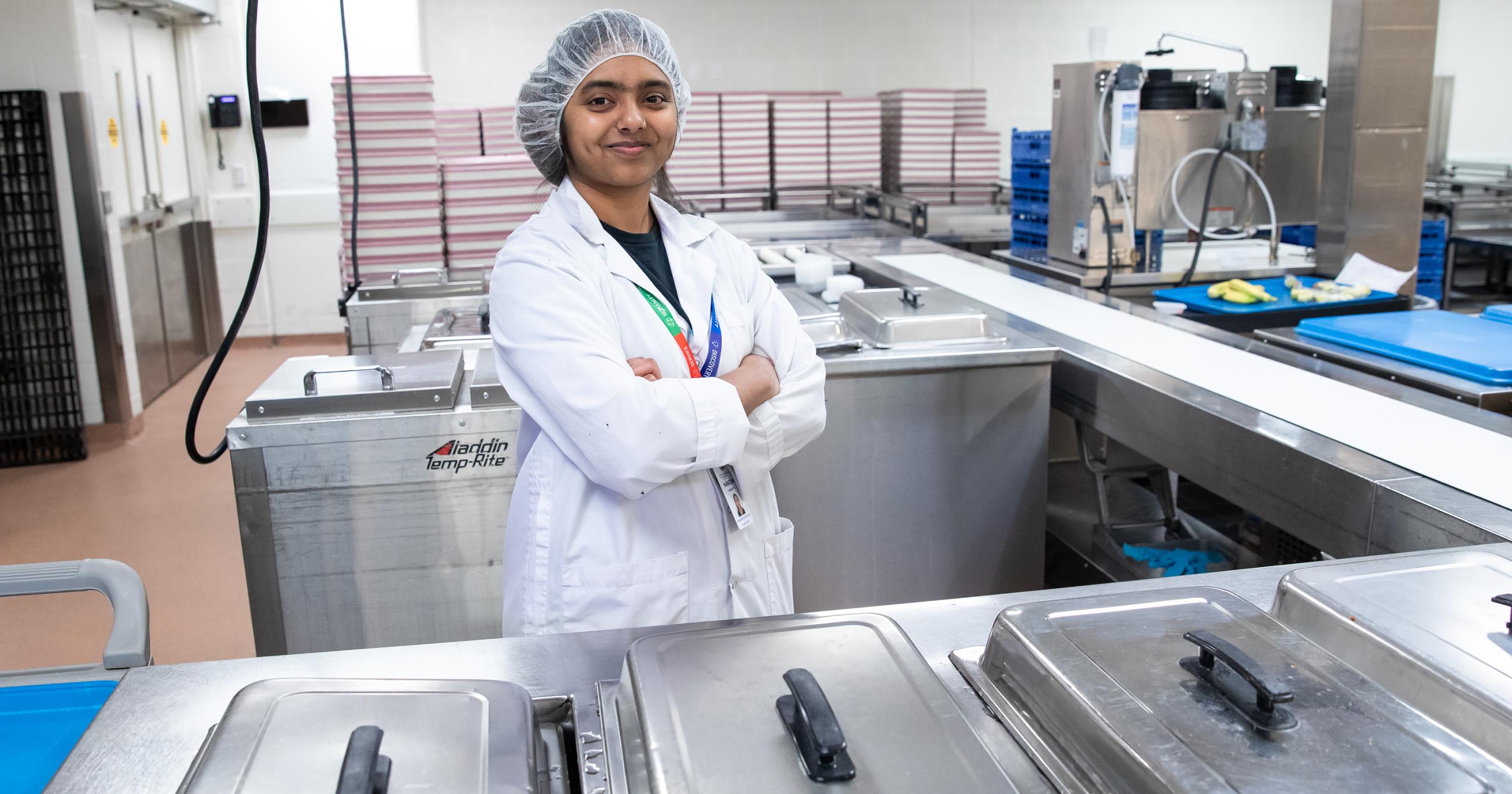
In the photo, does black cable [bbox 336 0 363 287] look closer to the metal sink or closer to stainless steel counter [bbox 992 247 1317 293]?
the metal sink

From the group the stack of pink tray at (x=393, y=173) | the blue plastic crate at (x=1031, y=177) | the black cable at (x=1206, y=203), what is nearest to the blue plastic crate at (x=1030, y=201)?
the blue plastic crate at (x=1031, y=177)

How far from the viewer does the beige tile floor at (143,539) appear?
3104 millimetres

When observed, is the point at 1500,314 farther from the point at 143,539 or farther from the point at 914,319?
the point at 143,539

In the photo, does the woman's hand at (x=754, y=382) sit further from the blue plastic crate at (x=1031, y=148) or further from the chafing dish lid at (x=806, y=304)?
the blue plastic crate at (x=1031, y=148)

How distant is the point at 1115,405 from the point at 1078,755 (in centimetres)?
148

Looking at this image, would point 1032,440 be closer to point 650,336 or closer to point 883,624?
point 650,336

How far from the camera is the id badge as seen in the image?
1455mm

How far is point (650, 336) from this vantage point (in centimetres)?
146

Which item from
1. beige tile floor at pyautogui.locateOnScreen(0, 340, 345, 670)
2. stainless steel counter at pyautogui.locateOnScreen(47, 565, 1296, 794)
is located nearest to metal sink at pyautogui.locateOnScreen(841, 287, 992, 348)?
stainless steel counter at pyautogui.locateOnScreen(47, 565, 1296, 794)

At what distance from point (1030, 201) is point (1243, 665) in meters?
3.71

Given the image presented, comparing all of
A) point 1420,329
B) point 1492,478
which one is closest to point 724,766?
point 1492,478

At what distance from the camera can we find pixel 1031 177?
423 cm

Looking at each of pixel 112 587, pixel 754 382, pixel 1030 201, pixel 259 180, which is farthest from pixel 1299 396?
→ pixel 1030 201

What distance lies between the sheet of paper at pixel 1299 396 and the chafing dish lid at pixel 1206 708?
0.75m
